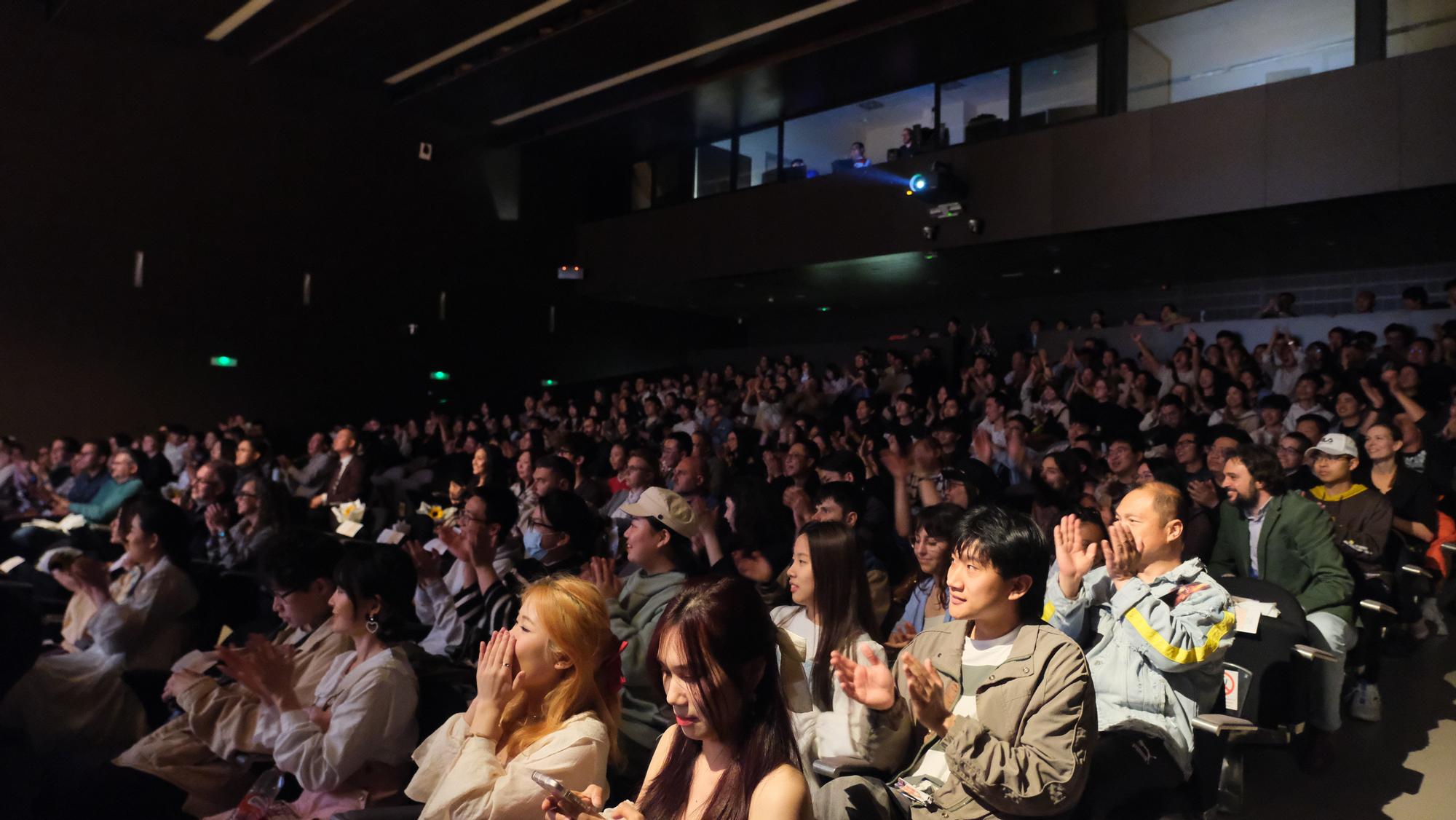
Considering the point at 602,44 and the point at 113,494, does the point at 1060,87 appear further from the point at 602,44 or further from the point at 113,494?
the point at 113,494

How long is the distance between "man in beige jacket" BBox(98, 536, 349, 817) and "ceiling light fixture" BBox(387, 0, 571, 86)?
7.86m

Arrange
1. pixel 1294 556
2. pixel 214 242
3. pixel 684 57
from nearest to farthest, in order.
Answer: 1. pixel 1294 556
2. pixel 684 57
3. pixel 214 242

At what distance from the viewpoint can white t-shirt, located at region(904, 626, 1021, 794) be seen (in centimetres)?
212

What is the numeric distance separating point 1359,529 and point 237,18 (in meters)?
11.0

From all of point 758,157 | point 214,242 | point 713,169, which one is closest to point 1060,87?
point 758,157

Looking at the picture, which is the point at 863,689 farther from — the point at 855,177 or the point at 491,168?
the point at 491,168

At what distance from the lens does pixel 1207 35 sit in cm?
926

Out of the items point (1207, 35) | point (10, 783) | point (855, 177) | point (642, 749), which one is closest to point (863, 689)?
point (642, 749)

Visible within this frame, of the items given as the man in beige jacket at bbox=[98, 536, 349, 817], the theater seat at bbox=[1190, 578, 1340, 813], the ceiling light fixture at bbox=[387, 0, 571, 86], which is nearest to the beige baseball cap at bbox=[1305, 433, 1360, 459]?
the theater seat at bbox=[1190, 578, 1340, 813]

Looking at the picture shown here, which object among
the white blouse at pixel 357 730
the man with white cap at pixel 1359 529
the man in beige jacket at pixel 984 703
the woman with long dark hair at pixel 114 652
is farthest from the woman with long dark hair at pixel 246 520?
the man with white cap at pixel 1359 529

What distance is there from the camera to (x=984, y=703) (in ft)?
6.65

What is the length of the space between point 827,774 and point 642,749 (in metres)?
0.65

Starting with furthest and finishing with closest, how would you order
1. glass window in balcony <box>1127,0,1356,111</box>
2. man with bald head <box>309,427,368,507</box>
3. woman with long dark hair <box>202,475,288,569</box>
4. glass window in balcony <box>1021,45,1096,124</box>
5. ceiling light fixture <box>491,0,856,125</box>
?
1. glass window in balcony <box>1021,45,1096,124</box>
2. ceiling light fixture <box>491,0,856,125</box>
3. glass window in balcony <box>1127,0,1356,111</box>
4. man with bald head <box>309,427,368,507</box>
5. woman with long dark hair <box>202,475,288,569</box>

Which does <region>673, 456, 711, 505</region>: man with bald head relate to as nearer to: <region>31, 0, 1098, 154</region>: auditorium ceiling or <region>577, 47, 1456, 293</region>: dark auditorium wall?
<region>31, 0, 1098, 154</region>: auditorium ceiling
